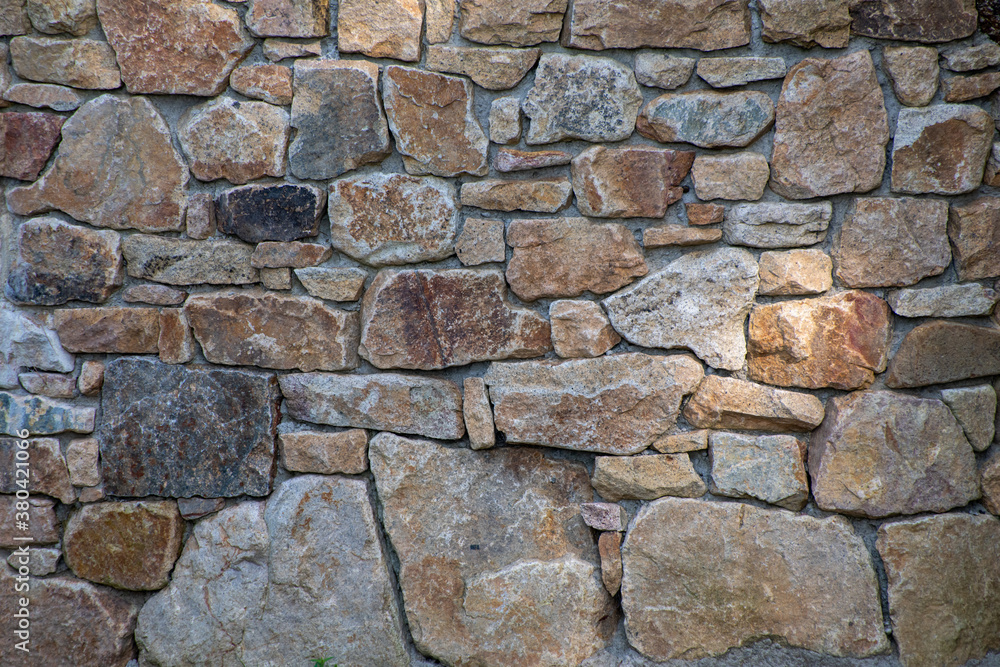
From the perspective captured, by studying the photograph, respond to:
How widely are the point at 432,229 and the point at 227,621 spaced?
1333 mm

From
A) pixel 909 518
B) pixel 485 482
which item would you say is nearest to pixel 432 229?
pixel 485 482

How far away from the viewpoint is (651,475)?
5.59 feet

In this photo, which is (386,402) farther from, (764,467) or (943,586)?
(943,586)

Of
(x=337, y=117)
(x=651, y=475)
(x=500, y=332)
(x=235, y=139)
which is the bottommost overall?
(x=651, y=475)

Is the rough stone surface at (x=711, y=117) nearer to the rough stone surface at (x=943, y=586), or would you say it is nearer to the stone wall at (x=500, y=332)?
the stone wall at (x=500, y=332)

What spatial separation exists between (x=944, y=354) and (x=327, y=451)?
1.77 metres

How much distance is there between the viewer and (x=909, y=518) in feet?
5.43

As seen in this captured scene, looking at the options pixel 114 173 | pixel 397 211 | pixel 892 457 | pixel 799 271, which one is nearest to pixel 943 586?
pixel 892 457

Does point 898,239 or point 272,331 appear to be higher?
point 898,239

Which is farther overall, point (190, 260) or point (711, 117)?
point (190, 260)

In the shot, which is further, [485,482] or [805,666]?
[485,482]

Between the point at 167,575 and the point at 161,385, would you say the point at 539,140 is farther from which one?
the point at 167,575

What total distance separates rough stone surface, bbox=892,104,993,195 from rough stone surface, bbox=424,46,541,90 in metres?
1.04

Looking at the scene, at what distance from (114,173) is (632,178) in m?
1.53
